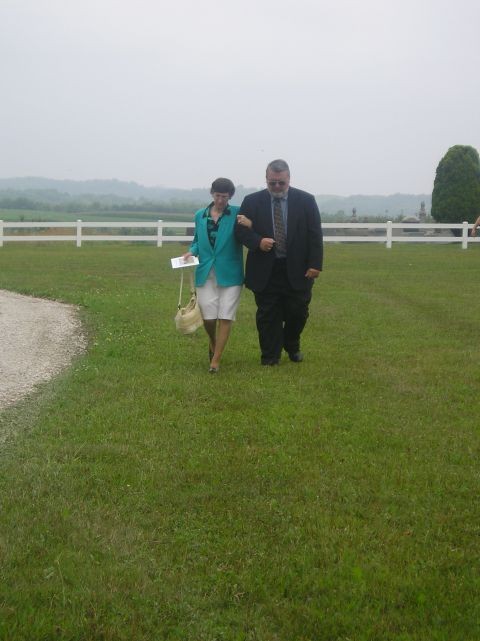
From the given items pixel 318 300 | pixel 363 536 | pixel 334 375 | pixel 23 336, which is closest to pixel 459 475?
pixel 363 536

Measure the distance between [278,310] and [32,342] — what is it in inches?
115

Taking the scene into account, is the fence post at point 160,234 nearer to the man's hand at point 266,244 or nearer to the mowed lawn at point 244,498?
the mowed lawn at point 244,498

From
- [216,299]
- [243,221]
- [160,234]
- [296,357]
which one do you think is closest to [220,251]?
[243,221]

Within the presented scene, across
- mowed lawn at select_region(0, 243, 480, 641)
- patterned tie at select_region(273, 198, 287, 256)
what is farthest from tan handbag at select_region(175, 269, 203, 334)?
patterned tie at select_region(273, 198, 287, 256)

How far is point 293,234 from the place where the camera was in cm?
888

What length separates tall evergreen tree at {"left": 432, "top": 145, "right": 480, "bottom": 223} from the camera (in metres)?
34.1

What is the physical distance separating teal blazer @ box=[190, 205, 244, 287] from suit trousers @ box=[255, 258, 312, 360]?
1.42ft

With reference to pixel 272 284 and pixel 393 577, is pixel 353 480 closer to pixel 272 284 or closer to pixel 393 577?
pixel 393 577

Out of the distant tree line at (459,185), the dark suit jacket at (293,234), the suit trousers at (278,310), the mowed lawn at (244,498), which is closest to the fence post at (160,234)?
the distant tree line at (459,185)

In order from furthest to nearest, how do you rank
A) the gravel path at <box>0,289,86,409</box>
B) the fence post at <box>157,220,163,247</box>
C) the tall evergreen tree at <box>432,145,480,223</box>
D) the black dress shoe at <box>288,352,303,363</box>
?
the tall evergreen tree at <box>432,145,480,223</box> < the fence post at <box>157,220,163,247</box> < the black dress shoe at <box>288,352,303,363</box> < the gravel path at <box>0,289,86,409</box>

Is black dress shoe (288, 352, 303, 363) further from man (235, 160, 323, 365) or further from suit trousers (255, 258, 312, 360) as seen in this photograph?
man (235, 160, 323, 365)

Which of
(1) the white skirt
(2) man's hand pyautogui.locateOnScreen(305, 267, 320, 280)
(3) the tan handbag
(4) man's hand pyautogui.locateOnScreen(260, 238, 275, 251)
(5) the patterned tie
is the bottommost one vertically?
(3) the tan handbag

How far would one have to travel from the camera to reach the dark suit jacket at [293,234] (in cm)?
888

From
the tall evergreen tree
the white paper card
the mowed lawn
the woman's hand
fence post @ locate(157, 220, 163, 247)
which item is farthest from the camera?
the tall evergreen tree
